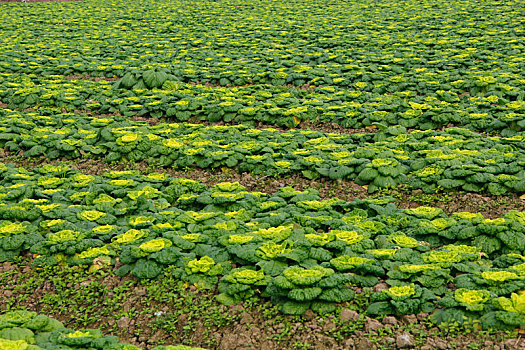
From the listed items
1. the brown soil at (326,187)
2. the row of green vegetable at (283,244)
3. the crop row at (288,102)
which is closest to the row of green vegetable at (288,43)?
the crop row at (288,102)

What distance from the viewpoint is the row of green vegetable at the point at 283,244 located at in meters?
4.01

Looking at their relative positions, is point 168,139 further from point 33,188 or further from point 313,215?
point 313,215

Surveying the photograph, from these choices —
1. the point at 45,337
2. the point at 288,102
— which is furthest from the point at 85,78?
the point at 45,337

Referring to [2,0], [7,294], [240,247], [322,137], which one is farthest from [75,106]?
[2,0]

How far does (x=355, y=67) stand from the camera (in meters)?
11.4

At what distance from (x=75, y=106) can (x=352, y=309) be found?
8.11 meters

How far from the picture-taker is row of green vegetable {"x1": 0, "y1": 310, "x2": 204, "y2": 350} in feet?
11.4

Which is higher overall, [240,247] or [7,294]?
[240,247]

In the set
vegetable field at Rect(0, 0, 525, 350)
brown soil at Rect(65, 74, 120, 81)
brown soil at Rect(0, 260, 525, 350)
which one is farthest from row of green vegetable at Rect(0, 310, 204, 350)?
brown soil at Rect(65, 74, 120, 81)

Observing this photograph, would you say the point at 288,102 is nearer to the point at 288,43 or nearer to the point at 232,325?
the point at 288,43

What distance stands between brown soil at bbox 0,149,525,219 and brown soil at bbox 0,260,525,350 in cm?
249

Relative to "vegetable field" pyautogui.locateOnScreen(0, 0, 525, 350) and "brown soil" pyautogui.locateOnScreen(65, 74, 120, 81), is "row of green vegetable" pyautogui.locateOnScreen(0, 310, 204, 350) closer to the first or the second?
"vegetable field" pyautogui.locateOnScreen(0, 0, 525, 350)

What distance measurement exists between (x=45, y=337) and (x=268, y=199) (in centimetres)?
311

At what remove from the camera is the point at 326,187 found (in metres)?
6.73
